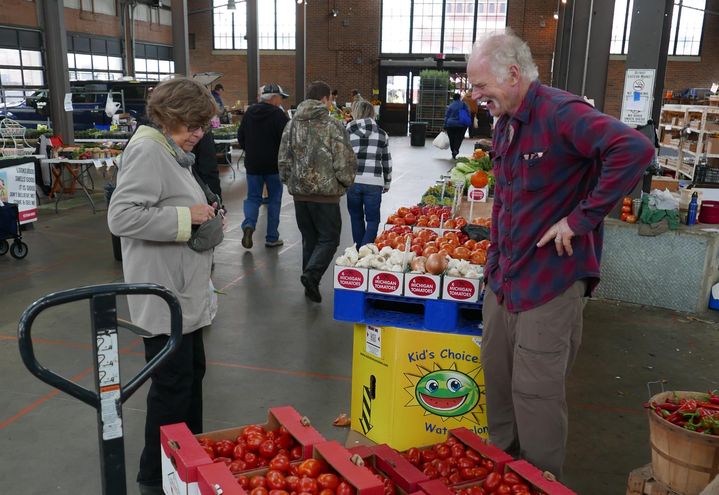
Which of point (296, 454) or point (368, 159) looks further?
point (368, 159)

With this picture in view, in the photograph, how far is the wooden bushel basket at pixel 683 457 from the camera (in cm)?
251

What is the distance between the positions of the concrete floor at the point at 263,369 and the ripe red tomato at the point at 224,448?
0.88 meters

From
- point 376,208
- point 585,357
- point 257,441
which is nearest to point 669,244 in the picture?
point 585,357

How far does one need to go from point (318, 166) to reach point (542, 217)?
319 centimetres

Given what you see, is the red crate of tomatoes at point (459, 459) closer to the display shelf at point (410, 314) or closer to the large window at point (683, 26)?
the display shelf at point (410, 314)

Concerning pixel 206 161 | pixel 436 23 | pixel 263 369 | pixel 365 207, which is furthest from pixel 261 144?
pixel 436 23

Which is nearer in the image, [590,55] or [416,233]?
[416,233]

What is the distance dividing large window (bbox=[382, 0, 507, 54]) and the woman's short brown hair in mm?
26408


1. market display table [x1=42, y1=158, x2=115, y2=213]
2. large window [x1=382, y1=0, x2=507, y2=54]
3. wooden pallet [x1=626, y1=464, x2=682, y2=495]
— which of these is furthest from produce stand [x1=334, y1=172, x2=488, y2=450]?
large window [x1=382, y1=0, x2=507, y2=54]

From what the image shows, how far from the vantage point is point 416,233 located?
4.14m

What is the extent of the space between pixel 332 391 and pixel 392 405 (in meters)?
0.93

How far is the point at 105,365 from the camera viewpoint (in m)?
1.64

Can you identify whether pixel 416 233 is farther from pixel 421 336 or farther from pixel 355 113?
pixel 355 113

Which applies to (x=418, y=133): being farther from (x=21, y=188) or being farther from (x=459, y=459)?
(x=459, y=459)
